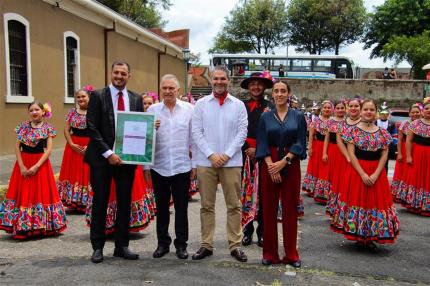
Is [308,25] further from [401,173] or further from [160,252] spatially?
[160,252]

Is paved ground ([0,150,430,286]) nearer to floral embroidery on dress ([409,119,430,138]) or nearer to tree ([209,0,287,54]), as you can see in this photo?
floral embroidery on dress ([409,119,430,138])

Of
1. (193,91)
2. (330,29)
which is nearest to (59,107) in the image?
(193,91)

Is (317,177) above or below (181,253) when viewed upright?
above

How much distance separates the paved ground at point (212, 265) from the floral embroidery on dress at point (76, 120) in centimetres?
165

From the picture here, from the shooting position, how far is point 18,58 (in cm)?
1297

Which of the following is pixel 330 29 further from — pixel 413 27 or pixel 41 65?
pixel 41 65

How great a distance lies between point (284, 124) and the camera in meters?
4.88

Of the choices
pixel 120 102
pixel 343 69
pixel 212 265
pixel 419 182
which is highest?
pixel 343 69

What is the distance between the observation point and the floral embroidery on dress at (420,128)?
310 inches

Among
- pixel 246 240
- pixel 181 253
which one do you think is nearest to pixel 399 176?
pixel 246 240

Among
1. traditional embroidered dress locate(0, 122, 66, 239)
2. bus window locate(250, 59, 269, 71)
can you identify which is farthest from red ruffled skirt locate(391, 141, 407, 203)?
bus window locate(250, 59, 269, 71)

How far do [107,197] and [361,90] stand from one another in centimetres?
2733

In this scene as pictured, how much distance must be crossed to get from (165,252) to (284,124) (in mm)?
1929

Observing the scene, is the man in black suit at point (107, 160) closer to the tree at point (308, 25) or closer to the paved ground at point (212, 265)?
the paved ground at point (212, 265)
